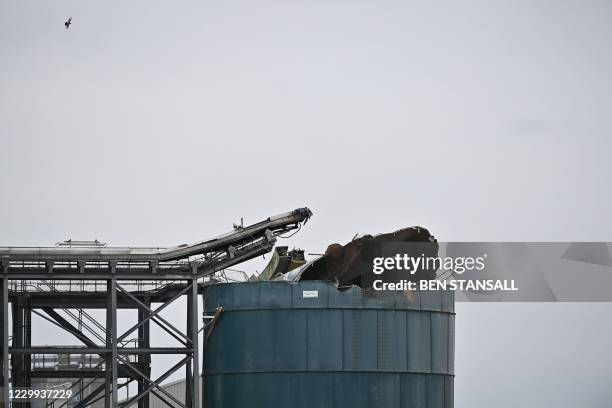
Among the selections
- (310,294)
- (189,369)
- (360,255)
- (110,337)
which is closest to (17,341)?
(110,337)

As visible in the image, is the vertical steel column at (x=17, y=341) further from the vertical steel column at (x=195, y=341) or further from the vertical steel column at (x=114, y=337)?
the vertical steel column at (x=195, y=341)

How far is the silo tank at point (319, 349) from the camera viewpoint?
270ft

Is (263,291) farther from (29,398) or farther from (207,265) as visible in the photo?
(29,398)

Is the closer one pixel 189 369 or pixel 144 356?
pixel 189 369

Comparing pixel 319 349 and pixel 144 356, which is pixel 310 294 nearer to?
pixel 319 349

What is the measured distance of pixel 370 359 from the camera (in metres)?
82.9

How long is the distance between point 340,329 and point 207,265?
9099 millimetres

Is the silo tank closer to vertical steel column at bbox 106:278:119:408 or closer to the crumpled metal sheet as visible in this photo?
the crumpled metal sheet

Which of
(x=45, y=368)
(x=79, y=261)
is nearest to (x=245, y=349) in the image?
(x=79, y=261)

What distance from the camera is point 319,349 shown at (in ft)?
271

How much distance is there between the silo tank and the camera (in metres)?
82.2

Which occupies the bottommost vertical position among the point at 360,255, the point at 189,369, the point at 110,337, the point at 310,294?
the point at 189,369

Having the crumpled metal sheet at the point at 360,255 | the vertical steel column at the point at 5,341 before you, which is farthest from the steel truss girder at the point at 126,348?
the crumpled metal sheet at the point at 360,255

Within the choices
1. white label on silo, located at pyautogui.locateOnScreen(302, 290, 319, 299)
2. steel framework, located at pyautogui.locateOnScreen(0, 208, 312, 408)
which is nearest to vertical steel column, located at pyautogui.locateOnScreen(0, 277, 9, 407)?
steel framework, located at pyautogui.locateOnScreen(0, 208, 312, 408)
